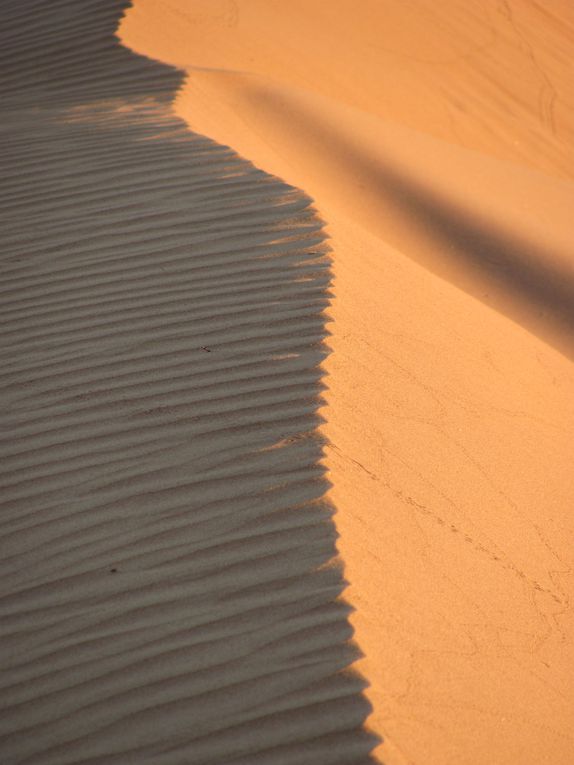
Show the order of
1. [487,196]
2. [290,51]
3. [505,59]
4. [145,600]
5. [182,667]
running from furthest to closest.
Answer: [505,59]
[290,51]
[487,196]
[145,600]
[182,667]

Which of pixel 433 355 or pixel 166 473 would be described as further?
pixel 433 355

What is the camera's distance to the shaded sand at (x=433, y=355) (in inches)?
98.2

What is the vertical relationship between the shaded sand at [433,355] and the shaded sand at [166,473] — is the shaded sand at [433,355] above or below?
above

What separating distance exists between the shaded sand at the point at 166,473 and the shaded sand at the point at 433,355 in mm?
167

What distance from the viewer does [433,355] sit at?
3.90 metres

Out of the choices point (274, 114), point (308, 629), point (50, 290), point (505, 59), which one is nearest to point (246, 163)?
point (50, 290)

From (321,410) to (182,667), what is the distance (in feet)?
3.76

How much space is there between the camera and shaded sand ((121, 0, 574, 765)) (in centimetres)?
249

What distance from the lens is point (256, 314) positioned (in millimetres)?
3766

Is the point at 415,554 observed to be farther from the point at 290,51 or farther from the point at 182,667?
the point at 290,51

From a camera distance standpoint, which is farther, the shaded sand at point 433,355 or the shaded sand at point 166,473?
the shaded sand at point 433,355

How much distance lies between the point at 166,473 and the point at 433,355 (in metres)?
1.53

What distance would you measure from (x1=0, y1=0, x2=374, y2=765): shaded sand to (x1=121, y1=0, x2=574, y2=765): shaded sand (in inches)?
6.6

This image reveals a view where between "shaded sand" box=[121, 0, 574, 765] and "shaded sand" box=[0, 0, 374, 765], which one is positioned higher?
"shaded sand" box=[121, 0, 574, 765]
